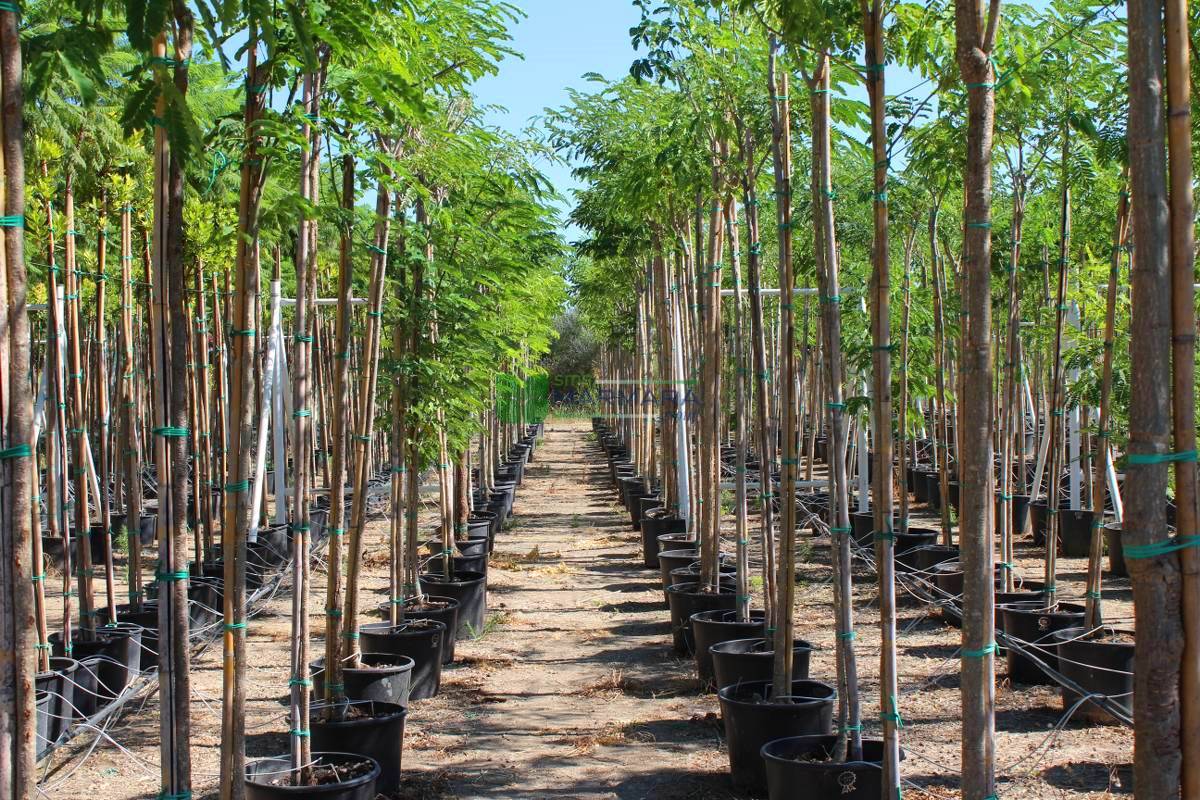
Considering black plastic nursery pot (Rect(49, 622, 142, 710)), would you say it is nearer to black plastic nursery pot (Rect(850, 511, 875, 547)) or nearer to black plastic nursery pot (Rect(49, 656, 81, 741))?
black plastic nursery pot (Rect(49, 656, 81, 741))

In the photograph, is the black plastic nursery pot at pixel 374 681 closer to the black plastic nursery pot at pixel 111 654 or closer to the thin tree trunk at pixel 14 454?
the black plastic nursery pot at pixel 111 654

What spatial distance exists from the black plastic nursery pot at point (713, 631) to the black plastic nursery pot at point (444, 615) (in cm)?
181

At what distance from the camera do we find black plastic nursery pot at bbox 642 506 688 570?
40.9 ft

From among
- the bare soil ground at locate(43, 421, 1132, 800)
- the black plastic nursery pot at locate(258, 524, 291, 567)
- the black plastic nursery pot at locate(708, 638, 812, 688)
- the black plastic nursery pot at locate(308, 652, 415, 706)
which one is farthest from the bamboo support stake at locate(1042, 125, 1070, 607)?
the black plastic nursery pot at locate(258, 524, 291, 567)

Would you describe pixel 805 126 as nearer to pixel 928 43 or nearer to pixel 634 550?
pixel 928 43

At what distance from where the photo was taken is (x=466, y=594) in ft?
29.8

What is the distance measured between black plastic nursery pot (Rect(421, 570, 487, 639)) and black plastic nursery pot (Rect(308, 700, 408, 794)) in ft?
10.8

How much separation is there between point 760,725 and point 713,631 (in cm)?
185

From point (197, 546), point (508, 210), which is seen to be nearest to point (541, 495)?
point (197, 546)

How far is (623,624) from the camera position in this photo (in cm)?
977

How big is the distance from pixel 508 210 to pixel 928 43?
4.34 metres

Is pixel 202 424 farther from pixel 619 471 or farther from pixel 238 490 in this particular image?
pixel 619 471

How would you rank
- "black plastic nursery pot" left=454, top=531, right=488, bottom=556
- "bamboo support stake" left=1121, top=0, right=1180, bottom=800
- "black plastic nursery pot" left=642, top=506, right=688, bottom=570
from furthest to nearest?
"black plastic nursery pot" left=642, top=506, right=688, bottom=570 < "black plastic nursery pot" left=454, top=531, right=488, bottom=556 < "bamboo support stake" left=1121, top=0, right=1180, bottom=800

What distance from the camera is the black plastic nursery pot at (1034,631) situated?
683 cm
